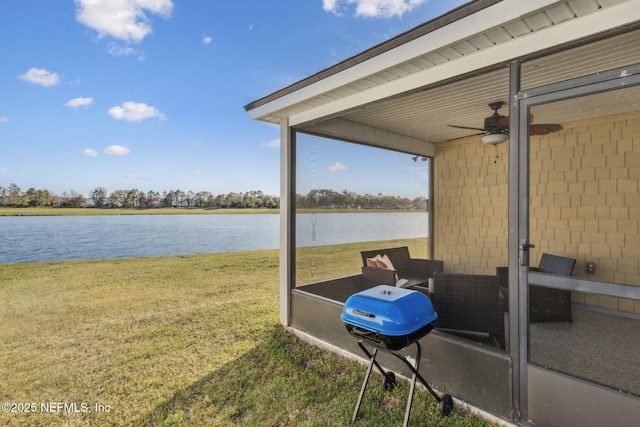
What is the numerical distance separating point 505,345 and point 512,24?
2.09 m

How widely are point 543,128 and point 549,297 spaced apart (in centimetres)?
125

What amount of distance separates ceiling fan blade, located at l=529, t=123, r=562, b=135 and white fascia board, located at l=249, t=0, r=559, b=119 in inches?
27.5

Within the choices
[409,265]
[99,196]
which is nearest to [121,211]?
[99,196]

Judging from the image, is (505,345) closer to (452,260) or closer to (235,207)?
(452,260)

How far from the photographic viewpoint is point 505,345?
2.29 m

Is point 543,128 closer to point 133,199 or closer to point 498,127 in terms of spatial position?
point 498,127

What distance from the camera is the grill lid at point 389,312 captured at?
2002 mm

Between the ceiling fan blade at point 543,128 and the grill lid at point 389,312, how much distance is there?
1.34 metres

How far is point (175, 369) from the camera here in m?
3.38

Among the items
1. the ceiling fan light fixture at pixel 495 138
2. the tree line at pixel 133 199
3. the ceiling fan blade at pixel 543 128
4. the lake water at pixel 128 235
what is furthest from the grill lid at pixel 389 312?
the tree line at pixel 133 199

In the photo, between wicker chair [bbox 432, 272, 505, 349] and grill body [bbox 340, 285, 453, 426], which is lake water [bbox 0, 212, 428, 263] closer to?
wicker chair [bbox 432, 272, 505, 349]

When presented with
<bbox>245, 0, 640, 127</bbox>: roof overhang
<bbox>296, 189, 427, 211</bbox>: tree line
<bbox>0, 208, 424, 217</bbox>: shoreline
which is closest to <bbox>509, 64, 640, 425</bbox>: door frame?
<bbox>245, 0, 640, 127</bbox>: roof overhang

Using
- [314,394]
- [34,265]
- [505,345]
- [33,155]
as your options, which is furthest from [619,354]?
[33,155]

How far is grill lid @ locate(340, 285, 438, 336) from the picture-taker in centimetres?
200
